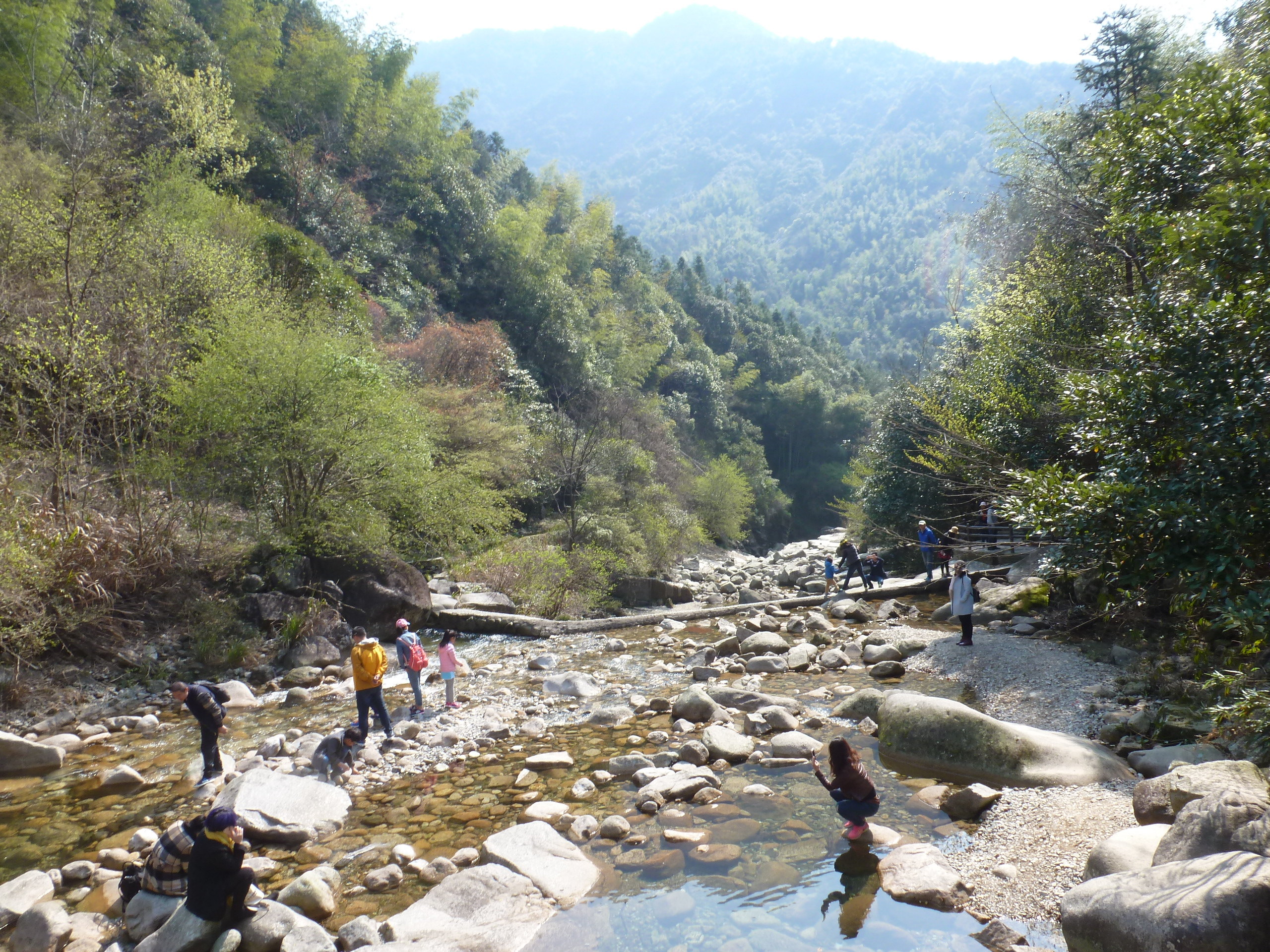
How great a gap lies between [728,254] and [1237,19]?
13418cm

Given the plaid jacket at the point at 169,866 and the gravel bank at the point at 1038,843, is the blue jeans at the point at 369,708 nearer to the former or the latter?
the plaid jacket at the point at 169,866

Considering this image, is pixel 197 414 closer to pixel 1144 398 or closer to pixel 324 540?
pixel 324 540

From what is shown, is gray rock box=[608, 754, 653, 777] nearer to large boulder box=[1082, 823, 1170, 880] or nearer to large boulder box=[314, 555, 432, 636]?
large boulder box=[1082, 823, 1170, 880]

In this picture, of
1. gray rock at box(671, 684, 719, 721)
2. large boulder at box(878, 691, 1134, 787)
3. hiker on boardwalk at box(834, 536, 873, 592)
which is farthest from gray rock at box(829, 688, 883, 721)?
hiker on boardwalk at box(834, 536, 873, 592)

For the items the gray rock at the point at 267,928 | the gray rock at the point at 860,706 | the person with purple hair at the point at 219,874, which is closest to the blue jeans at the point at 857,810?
the gray rock at the point at 860,706

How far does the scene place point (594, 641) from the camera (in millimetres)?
15125

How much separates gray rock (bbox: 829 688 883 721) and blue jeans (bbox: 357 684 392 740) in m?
5.83

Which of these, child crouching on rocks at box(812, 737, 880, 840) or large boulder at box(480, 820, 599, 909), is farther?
child crouching on rocks at box(812, 737, 880, 840)

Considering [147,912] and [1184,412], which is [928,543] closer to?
[1184,412]

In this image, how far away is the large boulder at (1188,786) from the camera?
5.09m

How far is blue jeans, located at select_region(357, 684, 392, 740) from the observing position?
8891 millimetres

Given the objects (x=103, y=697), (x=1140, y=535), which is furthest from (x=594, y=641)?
(x=1140, y=535)

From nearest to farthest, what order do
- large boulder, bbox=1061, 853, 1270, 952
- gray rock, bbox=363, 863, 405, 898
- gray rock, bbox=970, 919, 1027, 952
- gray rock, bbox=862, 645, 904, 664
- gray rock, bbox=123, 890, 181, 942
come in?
large boulder, bbox=1061, 853, 1270, 952, gray rock, bbox=970, 919, 1027, 952, gray rock, bbox=123, 890, 181, 942, gray rock, bbox=363, 863, 405, 898, gray rock, bbox=862, 645, 904, 664

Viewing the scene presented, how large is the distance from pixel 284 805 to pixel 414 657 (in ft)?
10.4
